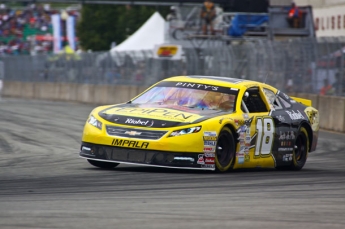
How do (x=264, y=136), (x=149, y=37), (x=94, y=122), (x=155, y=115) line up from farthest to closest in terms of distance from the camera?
(x=149, y=37) < (x=264, y=136) < (x=94, y=122) < (x=155, y=115)

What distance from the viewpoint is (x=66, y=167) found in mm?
11172

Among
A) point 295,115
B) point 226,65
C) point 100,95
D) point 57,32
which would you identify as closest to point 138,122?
point 295,115

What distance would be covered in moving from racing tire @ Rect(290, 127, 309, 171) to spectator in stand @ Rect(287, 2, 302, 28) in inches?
895

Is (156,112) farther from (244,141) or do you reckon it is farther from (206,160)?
(244,141)

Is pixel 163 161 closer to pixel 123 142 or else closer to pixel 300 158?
pixel 123 142

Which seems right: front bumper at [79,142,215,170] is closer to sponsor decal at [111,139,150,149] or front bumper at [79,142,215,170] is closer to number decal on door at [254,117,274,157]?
sponsor decal at [111,139,150,149]

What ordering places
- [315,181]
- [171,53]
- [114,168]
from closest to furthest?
[315,181], [114,168], [171,53]

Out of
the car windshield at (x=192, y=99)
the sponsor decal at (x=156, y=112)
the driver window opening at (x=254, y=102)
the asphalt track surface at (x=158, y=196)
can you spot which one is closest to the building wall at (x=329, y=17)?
the asphalt track surface at (x=158, y=196)

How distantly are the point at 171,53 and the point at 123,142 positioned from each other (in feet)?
68.7

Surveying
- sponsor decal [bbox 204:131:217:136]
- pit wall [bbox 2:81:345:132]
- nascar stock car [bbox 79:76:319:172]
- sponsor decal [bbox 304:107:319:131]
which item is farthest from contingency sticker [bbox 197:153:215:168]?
pit wall [bbox 2:81:345:132]

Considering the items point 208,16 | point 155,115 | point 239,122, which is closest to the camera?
point 155,115

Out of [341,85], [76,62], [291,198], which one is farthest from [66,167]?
[76,62]

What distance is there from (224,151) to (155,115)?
0.95 m

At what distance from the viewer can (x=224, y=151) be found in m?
10.8
